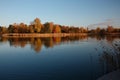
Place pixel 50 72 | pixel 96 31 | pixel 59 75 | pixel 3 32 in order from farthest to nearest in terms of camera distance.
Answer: pixel 96 31, pixel 3 32, pixel 50 72, pixel 59 75

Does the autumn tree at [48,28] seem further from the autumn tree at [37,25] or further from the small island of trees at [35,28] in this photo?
the autumn tree at [37,25]

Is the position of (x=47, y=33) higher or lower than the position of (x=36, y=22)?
lower

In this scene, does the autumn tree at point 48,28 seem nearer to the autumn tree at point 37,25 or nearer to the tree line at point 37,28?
the tree line at point 37,28

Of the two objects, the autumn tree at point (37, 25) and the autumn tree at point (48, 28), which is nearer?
the autumn tree at point (37, 25)

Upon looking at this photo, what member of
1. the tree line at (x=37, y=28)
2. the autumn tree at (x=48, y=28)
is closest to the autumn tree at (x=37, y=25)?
the tree line at (x=37, y=28)

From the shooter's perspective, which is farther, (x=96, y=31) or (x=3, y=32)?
(x=96, y=31)

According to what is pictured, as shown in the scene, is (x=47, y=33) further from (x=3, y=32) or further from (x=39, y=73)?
(x=39, y=73)

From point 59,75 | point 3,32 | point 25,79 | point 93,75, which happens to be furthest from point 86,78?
point 3,32

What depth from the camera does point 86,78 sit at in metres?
10.6

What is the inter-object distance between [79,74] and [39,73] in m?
2.65

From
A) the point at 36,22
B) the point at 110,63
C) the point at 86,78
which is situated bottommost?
the point at 86,78

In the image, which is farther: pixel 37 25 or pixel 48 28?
pixel 48 28

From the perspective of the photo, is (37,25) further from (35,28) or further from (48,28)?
(48,28)

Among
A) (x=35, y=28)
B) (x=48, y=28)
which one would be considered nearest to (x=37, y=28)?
(x=35, y=28)
